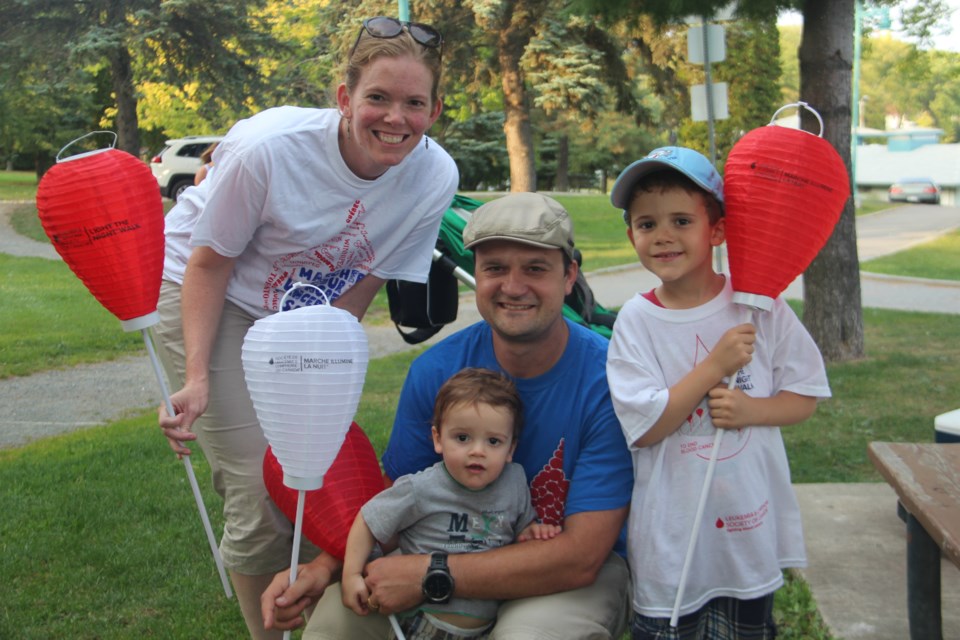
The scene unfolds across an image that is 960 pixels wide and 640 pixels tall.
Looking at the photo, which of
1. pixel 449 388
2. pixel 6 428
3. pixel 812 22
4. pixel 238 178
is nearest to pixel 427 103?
pixel 238 178

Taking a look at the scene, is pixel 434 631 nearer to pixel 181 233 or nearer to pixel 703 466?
pixel 703 466

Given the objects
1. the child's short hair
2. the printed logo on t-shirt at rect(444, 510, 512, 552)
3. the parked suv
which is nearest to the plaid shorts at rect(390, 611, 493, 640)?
the printed logo on t-shirt at rect(444, 510, 512, 552)

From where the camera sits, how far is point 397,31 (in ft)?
8.98

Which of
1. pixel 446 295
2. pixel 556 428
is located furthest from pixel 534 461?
pixel 446 295

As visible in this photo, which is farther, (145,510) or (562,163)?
(562,163)

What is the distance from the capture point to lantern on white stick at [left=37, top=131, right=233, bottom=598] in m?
2.72

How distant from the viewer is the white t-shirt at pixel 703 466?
2.40 metres

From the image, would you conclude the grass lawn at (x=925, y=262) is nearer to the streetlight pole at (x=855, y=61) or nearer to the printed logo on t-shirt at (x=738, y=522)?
the streetlight pole at (x=855, y=61)

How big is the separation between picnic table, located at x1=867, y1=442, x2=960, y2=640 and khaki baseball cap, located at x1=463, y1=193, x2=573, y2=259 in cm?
116

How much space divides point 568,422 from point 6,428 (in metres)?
5.66

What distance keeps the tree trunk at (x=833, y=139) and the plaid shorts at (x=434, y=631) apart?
5.86m

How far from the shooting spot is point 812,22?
Result: 7746 mm

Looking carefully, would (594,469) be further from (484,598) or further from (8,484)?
(8,484)

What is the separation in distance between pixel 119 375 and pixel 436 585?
715 centimetres
